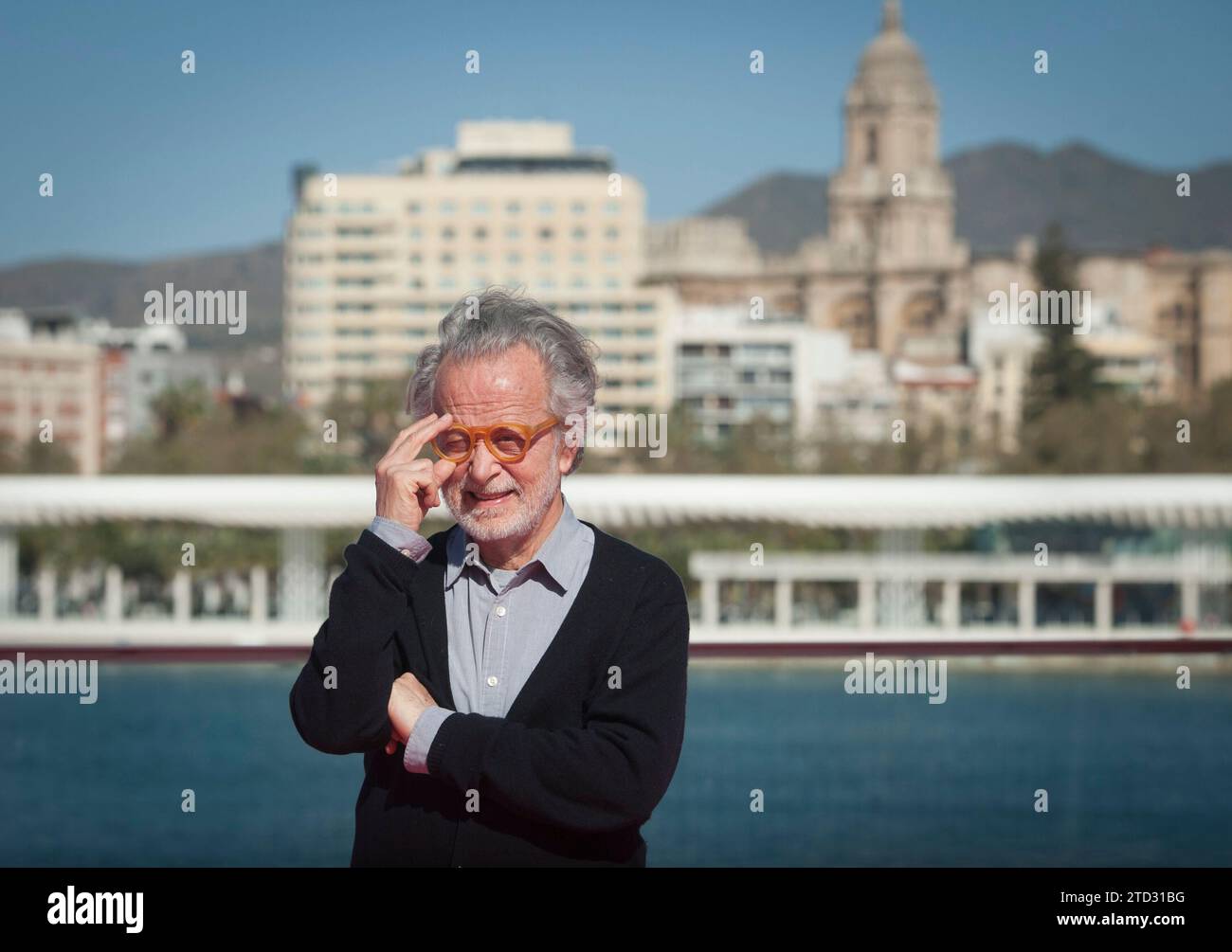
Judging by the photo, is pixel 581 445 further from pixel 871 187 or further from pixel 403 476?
pixel 871 187

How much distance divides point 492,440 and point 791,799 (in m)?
2.58

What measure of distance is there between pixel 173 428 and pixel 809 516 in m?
41.7

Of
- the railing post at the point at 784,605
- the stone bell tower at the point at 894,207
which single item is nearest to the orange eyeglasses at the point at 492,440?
the railing post at the point at 784,605

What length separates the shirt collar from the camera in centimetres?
246

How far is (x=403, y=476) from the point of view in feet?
7.79

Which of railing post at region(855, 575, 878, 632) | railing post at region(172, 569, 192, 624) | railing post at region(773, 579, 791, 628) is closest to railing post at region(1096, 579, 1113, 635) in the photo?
railing post at region(855, 575, 878, 632)

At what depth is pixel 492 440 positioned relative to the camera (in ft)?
7.98

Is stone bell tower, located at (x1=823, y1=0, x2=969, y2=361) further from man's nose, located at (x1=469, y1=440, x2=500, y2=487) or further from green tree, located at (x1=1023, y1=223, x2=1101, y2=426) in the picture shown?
man's nose, located at (x1=469, y1=440, x2=500, y2=487)

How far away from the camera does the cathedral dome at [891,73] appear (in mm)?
114375

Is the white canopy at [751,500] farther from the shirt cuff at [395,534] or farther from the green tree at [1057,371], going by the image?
the green tree at [1057,371]

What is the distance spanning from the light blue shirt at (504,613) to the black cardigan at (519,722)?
0.02m

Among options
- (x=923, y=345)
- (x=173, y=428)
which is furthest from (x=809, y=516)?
(x=923, y=345)

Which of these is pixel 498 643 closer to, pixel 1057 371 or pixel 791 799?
pixel 791 799

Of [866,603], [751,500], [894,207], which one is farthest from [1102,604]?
[894,207]
